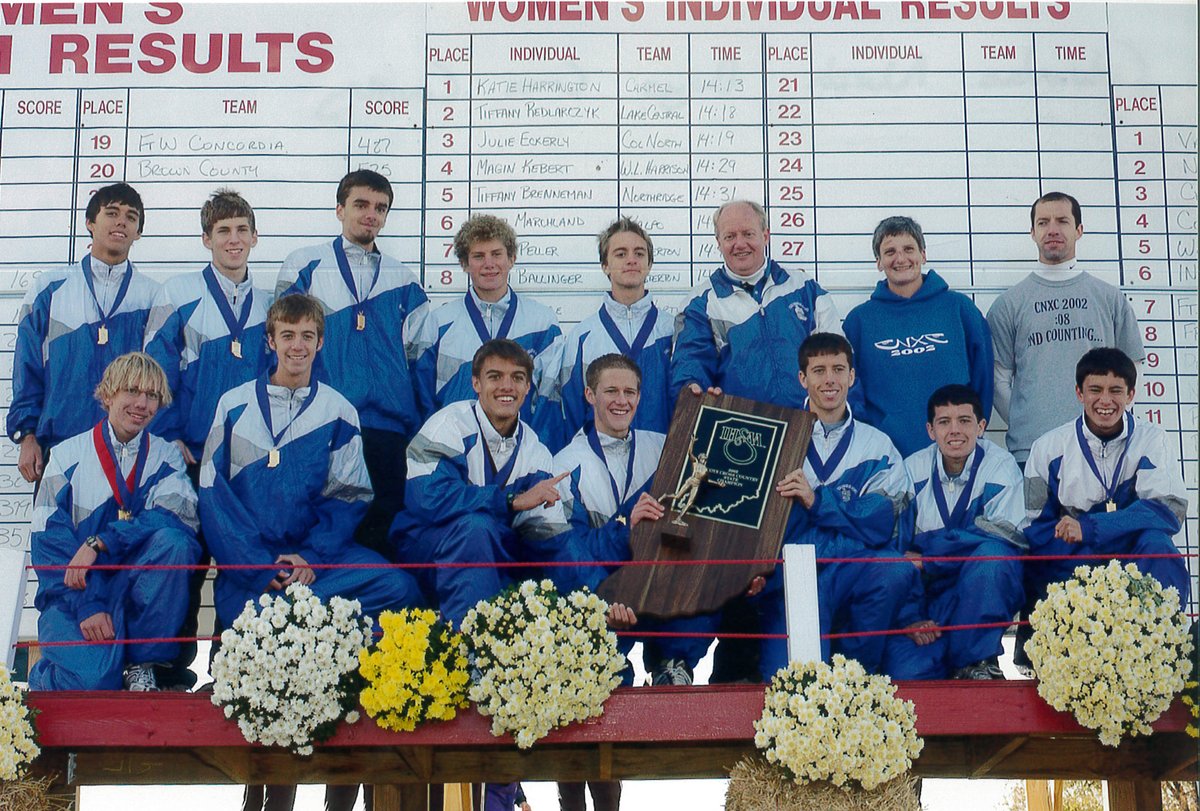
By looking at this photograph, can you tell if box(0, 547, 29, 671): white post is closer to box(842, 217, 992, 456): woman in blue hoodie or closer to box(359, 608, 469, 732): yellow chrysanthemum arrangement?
box(359, 608, 469, 732): yellow chrysanthemum arrangement

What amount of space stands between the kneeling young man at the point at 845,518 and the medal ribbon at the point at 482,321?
123cm

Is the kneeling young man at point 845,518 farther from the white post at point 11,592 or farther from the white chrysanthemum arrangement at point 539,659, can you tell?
the white post at point 11,592

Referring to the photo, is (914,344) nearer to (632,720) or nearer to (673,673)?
(673,673)

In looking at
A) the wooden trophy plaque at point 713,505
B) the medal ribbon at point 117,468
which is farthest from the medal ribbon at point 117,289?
the wooden trophy plaque at point 713,505

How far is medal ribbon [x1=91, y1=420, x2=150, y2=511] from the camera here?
5.98 metres

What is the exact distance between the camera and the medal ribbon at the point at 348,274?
6359 millimetres

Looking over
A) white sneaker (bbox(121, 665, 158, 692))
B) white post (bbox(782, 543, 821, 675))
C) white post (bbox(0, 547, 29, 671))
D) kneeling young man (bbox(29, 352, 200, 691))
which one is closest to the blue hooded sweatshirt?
white post (bbox(782, 543, 821, 675))

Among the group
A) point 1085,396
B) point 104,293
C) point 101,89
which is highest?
point 101,89

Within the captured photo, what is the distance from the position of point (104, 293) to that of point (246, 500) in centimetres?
118

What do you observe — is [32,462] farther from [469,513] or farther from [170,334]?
[469,513]

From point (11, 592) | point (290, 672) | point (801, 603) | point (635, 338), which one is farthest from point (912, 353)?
point (11, 592)

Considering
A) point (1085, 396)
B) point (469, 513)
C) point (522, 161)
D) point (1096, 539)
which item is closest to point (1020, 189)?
point (1085, 396)

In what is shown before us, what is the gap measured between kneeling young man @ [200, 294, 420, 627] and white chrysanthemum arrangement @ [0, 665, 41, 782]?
3.03 feet

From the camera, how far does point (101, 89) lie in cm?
664
